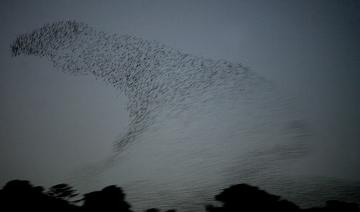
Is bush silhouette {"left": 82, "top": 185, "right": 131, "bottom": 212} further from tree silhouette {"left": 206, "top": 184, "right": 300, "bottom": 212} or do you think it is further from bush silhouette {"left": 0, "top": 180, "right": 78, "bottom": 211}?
tree silhouette {"left": 206, "top": 184, "right": 300, "bottom": 212}

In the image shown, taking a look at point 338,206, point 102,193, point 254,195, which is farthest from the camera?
point 102,193

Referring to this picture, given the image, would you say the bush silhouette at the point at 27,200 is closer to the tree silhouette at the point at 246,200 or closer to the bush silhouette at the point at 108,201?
the bush silhouette at the point at 108,201

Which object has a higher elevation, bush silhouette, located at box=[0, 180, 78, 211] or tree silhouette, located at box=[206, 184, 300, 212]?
bush silhouette, located at box=[0, 180, 78, 211]

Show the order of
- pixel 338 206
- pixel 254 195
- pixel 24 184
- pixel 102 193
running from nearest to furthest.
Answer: pixel 338 206, pixel 254 195, pixel 102 193, pixel 24 184

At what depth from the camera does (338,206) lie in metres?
7.04

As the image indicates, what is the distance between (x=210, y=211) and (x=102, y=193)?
3679 mm

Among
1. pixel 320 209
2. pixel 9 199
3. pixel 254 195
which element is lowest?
pixel 320 209

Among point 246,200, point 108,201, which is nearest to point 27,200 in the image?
point 108,201

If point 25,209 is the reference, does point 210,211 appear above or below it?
below

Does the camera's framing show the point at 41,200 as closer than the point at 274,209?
No

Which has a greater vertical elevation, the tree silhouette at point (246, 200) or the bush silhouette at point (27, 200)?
the bush silhouette at point (27, 200)

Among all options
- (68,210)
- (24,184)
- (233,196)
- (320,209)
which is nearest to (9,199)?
(24,184)

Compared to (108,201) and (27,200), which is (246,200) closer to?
(108,201)

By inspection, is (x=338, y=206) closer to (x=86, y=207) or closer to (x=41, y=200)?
(x=86, y=207)
